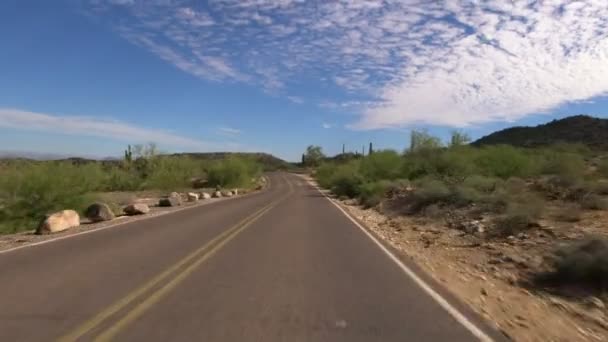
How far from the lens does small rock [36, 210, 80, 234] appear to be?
1744cm

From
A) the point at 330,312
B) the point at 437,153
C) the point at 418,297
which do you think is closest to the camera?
the point at 330,312

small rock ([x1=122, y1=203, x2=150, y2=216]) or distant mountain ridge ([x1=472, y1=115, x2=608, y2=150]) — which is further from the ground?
distant mountain ridge ([x1=472, y1=115, x2=608, y2=150])

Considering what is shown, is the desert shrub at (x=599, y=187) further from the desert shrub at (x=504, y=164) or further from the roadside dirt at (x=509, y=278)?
the desert shrub at (x=504, y=164)

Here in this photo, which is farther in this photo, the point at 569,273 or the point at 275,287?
the point at 569,273

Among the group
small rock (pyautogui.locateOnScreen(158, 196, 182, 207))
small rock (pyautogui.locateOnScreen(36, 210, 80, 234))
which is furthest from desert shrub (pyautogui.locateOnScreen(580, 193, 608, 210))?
small rock (pyautogui.locateOnScreen(158, 196, 182, 207))

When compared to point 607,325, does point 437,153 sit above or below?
above

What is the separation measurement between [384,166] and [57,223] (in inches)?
1550

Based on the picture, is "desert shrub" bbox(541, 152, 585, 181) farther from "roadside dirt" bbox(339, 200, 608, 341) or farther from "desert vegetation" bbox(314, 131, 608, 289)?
"roadside dirt" bbox(339, 200, 608, 341)

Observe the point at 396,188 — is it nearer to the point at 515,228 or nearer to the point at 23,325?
the point at 515,228

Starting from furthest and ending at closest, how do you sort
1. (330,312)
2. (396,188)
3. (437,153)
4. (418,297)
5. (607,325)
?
(437,153) → (396,188) → (418,297) → (607,325) → (330,312)

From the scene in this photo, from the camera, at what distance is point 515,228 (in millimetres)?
16250

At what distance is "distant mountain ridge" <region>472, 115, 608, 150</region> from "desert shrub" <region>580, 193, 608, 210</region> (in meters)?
56.5

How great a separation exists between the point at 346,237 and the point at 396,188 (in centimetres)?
2366

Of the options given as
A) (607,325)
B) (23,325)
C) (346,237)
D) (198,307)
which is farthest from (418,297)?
(346,237)
